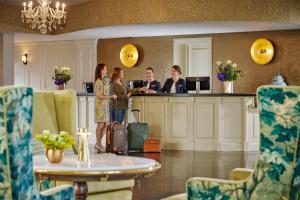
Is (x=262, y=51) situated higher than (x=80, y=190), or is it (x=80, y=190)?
(x=262, y=51)

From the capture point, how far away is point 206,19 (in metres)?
11.4

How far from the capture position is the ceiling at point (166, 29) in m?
12.1

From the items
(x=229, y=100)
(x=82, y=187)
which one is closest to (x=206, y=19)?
(x=229, y=100)

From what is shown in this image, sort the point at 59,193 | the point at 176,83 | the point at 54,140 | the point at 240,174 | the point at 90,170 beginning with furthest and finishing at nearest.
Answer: the point at 176,83 < the point at 240,174 < the point at 54,140 < the point at 90,170 < the point at 59,193

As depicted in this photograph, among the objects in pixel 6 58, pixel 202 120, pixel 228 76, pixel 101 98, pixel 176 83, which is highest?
pixel 6 58

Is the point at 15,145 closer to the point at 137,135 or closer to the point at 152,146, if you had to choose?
the point at 152,146

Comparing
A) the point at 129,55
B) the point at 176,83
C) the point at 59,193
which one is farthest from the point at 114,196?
the point at 129,55

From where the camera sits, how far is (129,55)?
1509 centimetres

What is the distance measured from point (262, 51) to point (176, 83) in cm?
359

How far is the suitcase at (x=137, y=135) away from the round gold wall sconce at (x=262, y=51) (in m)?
4.40

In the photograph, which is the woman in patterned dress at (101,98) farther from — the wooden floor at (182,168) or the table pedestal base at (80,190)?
the table pedestal base at (80,190)

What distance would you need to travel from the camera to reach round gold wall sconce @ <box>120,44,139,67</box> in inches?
591

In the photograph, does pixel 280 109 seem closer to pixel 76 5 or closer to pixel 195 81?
pixel 195 81

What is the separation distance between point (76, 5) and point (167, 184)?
7.60 m
